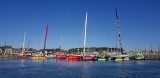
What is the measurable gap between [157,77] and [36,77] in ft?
90.5

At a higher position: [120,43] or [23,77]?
[120,43]

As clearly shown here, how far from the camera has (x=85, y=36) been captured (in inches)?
5925

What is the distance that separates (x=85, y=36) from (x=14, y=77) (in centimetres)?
9019

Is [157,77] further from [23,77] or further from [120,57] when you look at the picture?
[120,57]

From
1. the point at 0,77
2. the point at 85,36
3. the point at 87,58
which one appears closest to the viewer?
the point at 0,77

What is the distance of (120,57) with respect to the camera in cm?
17150

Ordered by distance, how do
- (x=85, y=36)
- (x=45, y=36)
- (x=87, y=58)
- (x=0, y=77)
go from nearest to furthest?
(x=0, y=77) → (x=85, y=36) → (x=87, y=58) → (x=45, y=36)

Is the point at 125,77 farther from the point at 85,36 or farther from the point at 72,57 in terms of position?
the point at 72,57

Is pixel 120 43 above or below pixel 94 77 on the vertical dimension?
above

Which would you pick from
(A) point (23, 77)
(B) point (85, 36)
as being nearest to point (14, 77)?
(A) point (23, 77)

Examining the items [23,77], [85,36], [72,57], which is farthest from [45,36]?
[23,77]

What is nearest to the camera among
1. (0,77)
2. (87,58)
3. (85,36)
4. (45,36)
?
(0,77)

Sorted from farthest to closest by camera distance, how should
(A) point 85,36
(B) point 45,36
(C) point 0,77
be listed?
(B) point 45,36
(A) point 85,36
(C) point 0,77

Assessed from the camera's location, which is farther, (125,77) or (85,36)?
(85,36)
